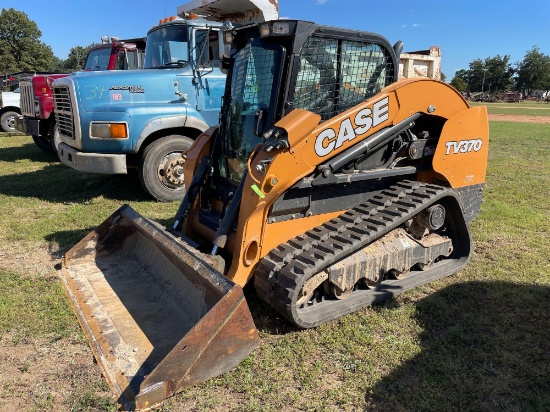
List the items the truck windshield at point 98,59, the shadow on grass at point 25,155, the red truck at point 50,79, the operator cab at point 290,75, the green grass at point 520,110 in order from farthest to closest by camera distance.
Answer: the green grass at point 520,110 → the shadow on grass at point 25,155 → the truck windshield at point 98,59 → the red truck at point 50,79 → the operator cab at point 290,75

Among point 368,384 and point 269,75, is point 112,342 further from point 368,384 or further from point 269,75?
point 269,75

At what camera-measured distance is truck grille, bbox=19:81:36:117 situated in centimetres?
1051

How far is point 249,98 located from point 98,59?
7466 mm

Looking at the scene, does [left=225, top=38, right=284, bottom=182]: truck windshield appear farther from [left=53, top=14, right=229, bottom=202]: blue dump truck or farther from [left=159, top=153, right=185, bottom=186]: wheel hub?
[left=159, top=153, right=185, bottom=186]: wheel hub

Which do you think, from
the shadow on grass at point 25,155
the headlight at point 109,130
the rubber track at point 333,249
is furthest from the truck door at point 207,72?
the shadow on grass at point 25,155

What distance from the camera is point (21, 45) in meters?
64.6

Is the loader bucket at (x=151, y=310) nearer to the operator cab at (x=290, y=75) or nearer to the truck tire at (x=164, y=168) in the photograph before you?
the operator cab at (x=290, y=75)

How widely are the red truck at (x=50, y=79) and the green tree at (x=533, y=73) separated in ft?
334

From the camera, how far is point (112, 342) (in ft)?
10.7

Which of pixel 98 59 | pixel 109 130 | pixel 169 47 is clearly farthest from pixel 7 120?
pixel 109 130

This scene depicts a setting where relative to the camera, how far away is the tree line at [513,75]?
92938 millimetres

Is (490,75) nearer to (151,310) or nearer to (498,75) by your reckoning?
(498,75)

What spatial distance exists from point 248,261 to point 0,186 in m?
7.21

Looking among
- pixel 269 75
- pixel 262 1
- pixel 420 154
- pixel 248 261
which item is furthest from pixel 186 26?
pixel 248 261
